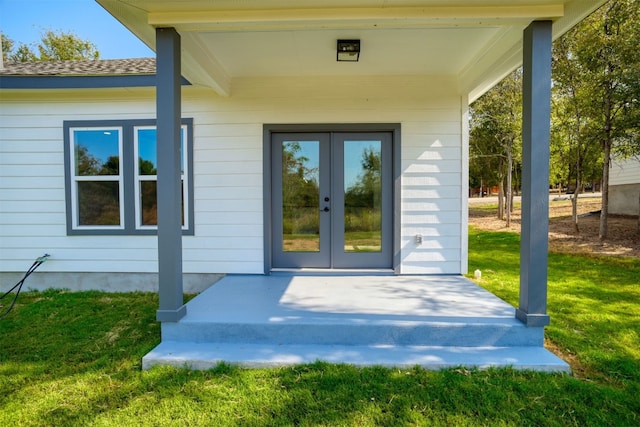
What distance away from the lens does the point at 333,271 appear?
4.66 meters

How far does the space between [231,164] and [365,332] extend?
2.87 meters

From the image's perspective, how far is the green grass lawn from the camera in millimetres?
2055

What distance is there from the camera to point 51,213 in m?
4.80

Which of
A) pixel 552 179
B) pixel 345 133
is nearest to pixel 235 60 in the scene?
pixel 345 133

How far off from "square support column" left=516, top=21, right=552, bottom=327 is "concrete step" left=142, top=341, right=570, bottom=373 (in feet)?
1.11

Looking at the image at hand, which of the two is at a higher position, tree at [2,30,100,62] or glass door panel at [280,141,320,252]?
tree at [2,30,100,62]

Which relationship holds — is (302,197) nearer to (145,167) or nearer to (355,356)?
(145,167)

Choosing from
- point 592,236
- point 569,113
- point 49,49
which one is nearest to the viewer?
point 569,113

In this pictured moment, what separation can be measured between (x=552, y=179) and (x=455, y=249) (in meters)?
7.69

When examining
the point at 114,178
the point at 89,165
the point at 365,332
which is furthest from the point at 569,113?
the point at 89,165

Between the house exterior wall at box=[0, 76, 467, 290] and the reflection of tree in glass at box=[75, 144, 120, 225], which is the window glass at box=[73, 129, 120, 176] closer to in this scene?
the reflection of tree in glass at box=[75, 144, 120, 225]

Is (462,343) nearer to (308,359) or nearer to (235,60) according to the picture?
(308,359)

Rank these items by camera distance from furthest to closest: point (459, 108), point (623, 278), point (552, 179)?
point (552, 179) < point (623, 278) < point (459, 108)

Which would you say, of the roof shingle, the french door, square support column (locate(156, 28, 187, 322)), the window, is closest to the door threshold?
the french door
